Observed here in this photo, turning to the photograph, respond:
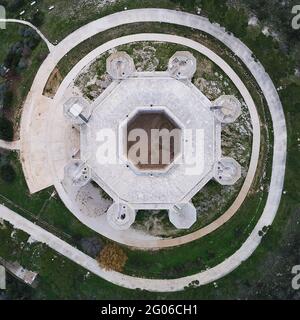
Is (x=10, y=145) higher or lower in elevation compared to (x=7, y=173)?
higher

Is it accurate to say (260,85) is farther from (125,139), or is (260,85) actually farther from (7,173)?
(7,173)

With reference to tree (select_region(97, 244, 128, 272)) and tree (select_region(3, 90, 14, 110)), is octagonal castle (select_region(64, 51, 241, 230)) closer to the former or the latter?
tree (select_region(97, 244, 128, 272))

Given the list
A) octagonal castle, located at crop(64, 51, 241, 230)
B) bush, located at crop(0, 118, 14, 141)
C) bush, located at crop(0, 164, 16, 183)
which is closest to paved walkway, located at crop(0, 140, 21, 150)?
bush, located at crop(0, 118, 14, 141)

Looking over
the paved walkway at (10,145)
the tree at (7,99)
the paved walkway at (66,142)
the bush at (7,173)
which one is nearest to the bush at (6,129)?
the paved walkway at (10,145)

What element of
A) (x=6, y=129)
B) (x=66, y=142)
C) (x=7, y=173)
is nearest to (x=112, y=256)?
(x=66, y=142)

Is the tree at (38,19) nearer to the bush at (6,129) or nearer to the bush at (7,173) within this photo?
the bush at (6,129)
